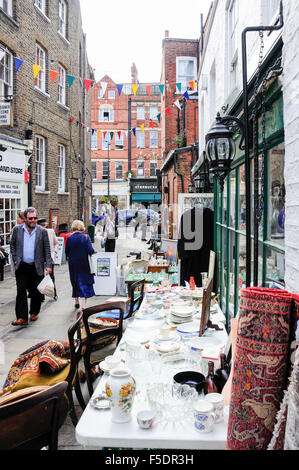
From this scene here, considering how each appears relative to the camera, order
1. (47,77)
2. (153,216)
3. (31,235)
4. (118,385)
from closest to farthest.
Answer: (118,385) < (31,235) < (47,77) < (153,216)

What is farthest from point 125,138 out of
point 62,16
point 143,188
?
point 62,16

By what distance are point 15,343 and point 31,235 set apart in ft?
6.33

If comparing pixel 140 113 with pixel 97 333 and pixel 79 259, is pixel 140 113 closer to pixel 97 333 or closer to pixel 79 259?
pixel 79 259

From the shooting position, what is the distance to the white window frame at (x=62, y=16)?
15.0 m

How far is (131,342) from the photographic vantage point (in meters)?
2.97

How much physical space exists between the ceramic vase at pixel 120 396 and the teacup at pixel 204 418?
37cm

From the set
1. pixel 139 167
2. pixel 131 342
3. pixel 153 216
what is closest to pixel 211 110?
pixel 131 342

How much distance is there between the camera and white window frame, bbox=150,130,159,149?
42250 mm

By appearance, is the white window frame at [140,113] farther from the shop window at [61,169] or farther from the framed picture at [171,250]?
the framed picture at [171,250]

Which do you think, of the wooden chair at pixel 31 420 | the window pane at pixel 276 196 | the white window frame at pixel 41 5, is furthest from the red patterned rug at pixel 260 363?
the white window frame at pixel 41 5

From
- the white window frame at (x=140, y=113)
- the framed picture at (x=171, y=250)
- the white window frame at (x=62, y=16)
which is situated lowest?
the framed picture at (x=171, y=250)

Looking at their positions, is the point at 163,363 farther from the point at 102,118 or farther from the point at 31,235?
the point at 102,118

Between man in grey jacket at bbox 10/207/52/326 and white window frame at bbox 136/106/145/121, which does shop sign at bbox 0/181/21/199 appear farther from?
white window frame at bbox 136/106/145/121

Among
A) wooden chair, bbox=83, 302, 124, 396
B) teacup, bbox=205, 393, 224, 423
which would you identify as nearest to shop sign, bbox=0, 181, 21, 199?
wooden chair, bbox=83, 302, 124, 396
